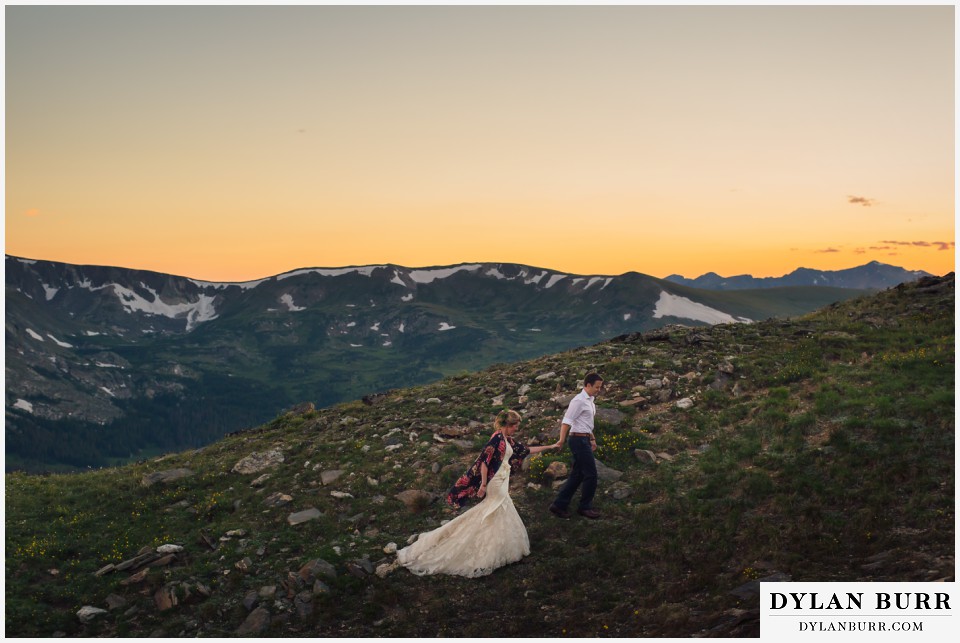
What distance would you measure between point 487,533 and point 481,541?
0.73 ft

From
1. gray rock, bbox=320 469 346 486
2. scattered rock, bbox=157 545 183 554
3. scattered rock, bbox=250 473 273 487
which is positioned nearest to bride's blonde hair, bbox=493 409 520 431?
gray rock, bbox=320 469 346 486

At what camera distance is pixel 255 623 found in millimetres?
12875

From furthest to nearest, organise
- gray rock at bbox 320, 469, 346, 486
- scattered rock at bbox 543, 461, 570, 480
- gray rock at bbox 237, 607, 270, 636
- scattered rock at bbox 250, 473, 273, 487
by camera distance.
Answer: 1. scattered rock at bbox 250, 473, 273, 487
2. gray rock at bbox 320, 469, 346, 486
3. scattered rock at bbox 543, 461, 570, 480
4. gray rock at bbox 237, 607, 270, 636

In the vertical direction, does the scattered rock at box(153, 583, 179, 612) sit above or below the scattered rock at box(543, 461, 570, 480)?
below

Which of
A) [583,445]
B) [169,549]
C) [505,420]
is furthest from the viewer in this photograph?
[169,549]

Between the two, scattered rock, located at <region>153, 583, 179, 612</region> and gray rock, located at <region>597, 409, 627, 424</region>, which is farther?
gray rock, located at <region>597, 409, 627, 424</region>

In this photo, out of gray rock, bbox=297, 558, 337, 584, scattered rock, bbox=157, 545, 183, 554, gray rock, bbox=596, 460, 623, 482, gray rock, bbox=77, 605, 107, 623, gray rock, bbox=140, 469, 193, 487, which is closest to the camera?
gray rock, bbox=77, 605, 107, 623

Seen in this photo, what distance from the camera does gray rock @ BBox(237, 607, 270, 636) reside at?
12.8 metres

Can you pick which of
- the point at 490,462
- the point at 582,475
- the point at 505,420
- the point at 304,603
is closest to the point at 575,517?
the point at 582,475

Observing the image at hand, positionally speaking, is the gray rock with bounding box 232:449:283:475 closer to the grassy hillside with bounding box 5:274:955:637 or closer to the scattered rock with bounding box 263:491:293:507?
the grassy hillside with bounding box 5:274:955:637

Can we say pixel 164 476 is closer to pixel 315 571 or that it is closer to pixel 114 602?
pixel 114 602

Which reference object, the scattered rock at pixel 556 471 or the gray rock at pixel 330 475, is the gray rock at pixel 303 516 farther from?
the scattered rock at pixel 556 471

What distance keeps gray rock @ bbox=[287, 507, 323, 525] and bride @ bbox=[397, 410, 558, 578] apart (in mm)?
4298

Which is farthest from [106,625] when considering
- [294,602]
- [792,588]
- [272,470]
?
[792,588]
